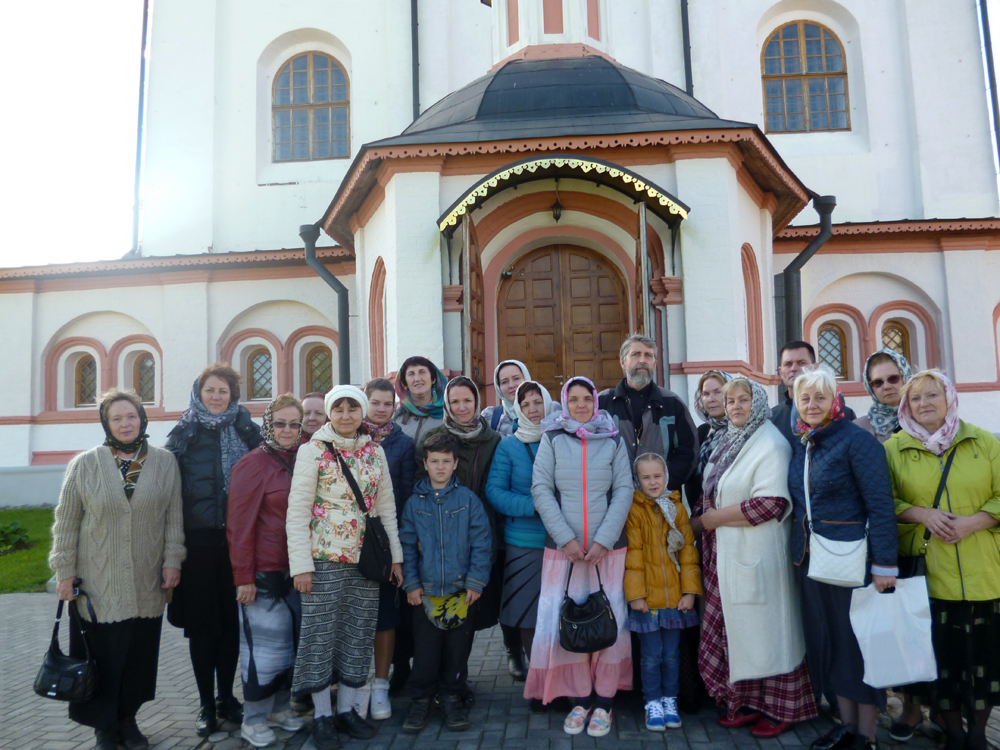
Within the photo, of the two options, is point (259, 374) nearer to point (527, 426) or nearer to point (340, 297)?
point (340, 297)

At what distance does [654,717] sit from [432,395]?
222cm

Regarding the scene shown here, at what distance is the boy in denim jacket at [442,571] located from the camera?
13.0 ft

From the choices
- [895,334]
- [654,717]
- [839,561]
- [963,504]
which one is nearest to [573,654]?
[654,717]

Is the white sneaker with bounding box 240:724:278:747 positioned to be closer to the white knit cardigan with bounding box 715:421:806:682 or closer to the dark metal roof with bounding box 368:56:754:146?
the white knit cardigan with bounding box 715:421:806:682

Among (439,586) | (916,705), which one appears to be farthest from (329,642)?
(916,705)

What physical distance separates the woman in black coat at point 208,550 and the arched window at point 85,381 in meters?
11.0

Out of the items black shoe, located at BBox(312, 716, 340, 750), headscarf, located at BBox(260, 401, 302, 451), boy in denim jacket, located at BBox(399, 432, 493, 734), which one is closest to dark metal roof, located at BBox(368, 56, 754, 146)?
headscarf, located at BBox(260, 401, 302, 451)

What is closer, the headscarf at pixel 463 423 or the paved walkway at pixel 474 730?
the paved walkway at pixel 474 730

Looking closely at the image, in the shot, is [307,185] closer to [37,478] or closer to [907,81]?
[37,478]

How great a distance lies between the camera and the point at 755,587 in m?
3.77

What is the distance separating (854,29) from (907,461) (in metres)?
12.7

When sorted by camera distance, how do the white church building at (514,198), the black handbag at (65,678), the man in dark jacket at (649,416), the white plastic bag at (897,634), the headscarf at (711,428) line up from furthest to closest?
1. the white church building at (514,198)
2. the man in dark jacket at (649,416)
3. the headscarf at (711,428)
4. the black handbag at (65,678)
5. the white plastic bag at (897,634)

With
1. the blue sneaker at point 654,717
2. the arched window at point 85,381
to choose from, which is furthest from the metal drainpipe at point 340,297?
the blue sneaker at point 654,717

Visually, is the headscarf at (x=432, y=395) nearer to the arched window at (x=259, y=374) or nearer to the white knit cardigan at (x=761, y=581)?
the white knit cardigan at (x=761, y=581)
